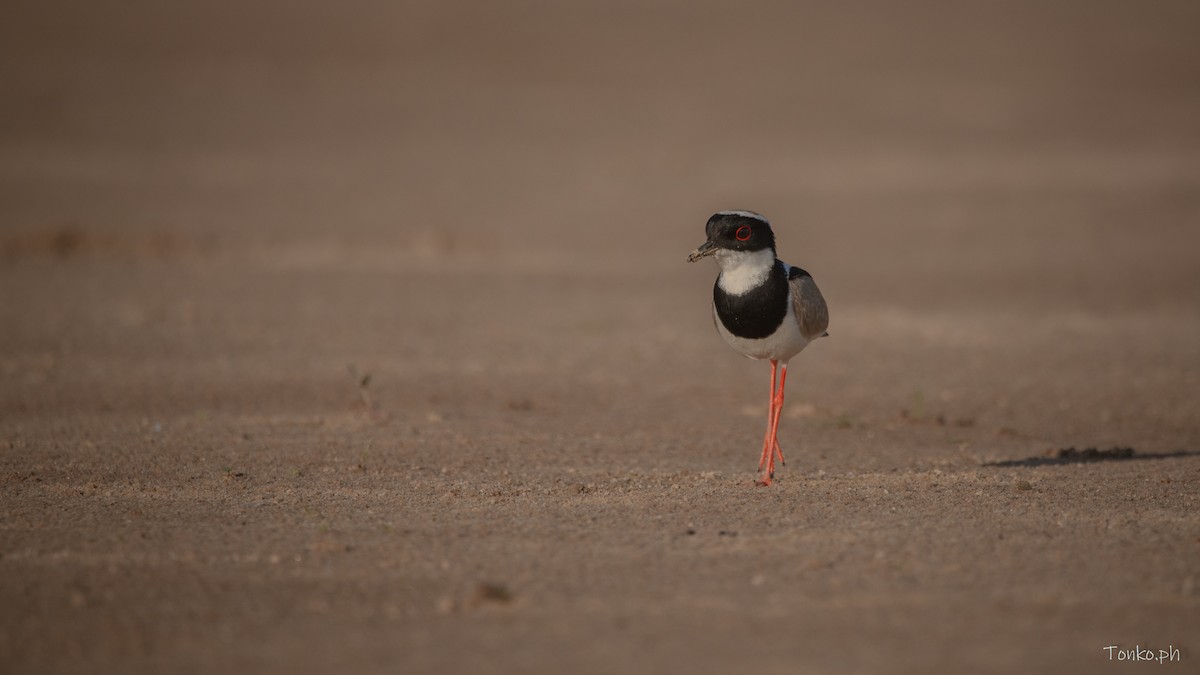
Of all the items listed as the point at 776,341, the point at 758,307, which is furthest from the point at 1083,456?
the point at 758,307

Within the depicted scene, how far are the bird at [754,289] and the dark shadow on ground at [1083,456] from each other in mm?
1658

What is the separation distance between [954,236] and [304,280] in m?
8.45

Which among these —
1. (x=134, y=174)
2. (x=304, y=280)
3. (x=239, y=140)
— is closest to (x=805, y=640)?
(x=304, y=280)

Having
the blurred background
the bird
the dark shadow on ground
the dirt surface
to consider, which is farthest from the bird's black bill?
the blurred background

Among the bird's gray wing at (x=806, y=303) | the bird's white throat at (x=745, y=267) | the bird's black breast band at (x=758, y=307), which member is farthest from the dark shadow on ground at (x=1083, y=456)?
the bird's white throat at (x=745, y=267)

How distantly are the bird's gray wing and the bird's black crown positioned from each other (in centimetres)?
33

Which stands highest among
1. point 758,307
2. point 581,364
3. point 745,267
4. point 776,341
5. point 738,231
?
point 738,231

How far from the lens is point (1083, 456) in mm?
7750

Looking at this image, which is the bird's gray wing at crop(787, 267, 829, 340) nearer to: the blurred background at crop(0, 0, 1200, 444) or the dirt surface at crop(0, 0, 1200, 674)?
the dirt surface at crop(0, 0, 1200, 674)

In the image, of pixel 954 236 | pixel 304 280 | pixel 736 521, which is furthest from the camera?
pixel 954 236

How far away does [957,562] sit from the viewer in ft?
17.5

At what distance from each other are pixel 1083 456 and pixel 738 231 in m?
2.84

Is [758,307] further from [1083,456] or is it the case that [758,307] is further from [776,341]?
[1083,456]

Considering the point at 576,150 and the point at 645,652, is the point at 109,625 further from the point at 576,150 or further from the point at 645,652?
the point at 576,150
